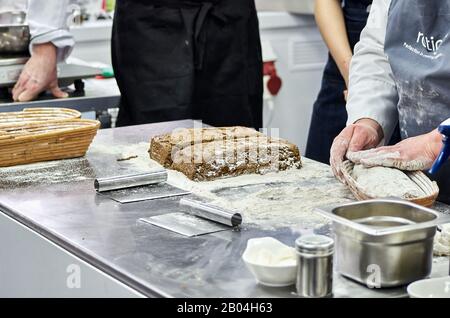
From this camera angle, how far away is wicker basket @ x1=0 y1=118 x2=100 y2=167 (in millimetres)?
2345

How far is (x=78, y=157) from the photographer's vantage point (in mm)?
2479

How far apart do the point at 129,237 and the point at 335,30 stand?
1.59 meters

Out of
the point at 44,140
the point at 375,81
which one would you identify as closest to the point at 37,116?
the point at 44,140

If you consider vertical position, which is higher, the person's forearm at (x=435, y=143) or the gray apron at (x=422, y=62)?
the gray apron at (x=422, y=62)

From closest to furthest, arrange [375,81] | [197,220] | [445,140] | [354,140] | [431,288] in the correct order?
[431,288]
[445,140]
[197,220]
[354,140]
[375,81]

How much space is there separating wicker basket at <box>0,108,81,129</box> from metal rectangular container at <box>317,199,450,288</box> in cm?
118

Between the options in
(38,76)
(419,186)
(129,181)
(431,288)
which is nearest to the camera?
(431,288)

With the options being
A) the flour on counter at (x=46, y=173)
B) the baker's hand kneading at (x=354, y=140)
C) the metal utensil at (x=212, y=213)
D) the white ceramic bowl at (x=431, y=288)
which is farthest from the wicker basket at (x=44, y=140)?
the white ceramic bowl at (x=431, y=288)

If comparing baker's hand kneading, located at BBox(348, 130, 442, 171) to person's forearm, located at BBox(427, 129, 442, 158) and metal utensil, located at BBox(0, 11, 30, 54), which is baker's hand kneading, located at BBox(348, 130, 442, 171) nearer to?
person's forearm, located at BBox(427, 129, 442, 158)

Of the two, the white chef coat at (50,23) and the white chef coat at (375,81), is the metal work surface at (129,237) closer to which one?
the white chef coat at (375,81)

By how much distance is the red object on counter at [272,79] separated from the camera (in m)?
5.01

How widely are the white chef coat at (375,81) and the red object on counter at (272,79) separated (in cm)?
245

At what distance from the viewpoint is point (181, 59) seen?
11.3 ft

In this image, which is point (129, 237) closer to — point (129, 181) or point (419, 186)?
point (129, 181)
